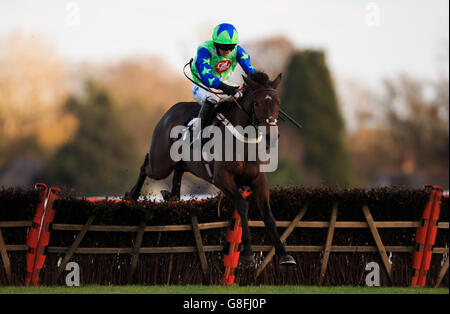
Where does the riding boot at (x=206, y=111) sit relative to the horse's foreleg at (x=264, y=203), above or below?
above

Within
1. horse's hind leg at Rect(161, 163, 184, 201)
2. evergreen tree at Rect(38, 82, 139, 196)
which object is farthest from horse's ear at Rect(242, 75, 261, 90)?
evergreen tree at Rect(38, 82, 139, 196)

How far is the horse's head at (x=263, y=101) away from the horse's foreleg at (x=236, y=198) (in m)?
0.79

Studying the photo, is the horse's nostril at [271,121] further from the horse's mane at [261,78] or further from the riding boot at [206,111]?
the riding boot at [206,111]

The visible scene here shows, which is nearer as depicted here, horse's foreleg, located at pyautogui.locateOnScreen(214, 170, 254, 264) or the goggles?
horse's foreleg, located at pyautogui.locateOnScreen(214, 170, 254, 264)

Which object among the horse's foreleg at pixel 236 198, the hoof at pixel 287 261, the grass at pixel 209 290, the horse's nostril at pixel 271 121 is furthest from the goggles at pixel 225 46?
the grass at pixel 209 290

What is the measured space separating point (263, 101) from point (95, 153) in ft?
111

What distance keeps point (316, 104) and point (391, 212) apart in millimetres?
31712

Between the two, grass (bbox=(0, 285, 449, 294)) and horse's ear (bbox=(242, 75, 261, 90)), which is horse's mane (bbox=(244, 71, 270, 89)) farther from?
grass (bbox=(0, 285, 449, 294))

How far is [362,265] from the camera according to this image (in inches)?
395

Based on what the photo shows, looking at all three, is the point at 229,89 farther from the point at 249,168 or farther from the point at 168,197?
the point at 168,197

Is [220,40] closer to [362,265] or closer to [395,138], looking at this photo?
[362,265]

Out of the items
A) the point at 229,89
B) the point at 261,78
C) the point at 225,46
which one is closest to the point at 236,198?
the point at 229,89

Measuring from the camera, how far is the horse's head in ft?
26.7

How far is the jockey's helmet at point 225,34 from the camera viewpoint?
909 centimetres
